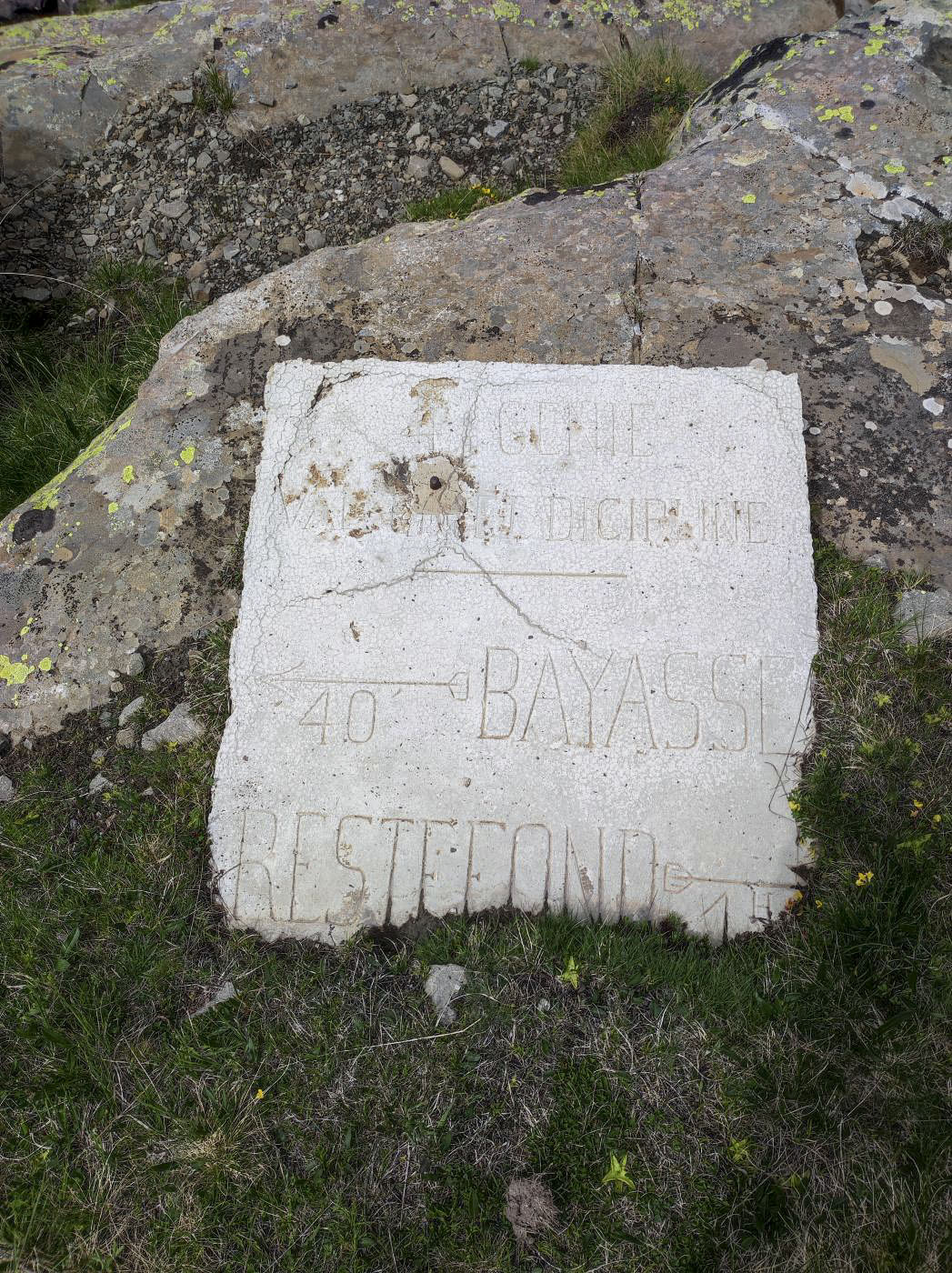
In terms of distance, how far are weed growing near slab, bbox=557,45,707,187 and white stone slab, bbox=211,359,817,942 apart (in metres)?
1.77

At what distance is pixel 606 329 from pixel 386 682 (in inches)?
57.1

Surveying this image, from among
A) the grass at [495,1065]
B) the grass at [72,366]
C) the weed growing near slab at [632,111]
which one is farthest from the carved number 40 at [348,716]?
the weed growing near slab at [632,111]

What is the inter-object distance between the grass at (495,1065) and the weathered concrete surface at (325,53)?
361 cm

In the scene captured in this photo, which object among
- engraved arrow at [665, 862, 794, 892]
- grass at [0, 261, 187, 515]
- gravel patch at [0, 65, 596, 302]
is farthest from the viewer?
gravel patch at [0, 65, 596, 302]

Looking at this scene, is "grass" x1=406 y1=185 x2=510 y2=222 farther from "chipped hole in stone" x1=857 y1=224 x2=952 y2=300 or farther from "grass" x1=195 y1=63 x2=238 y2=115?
"chipped hole in stone" x1=857 y1=224 x2=952 y2=300

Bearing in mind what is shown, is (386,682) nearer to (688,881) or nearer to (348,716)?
(348,716)

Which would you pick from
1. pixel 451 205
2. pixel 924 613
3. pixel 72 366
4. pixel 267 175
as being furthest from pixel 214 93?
pixel 924 613

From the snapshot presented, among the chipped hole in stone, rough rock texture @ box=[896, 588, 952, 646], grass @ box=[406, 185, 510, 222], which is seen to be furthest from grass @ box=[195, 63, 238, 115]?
rough rock texture @ box=[896, 588, 952, 646]

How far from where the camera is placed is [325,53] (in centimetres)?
413

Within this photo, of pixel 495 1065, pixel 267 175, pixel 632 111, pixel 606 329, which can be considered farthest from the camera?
pixel 267 175

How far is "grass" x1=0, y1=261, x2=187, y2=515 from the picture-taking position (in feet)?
10.9

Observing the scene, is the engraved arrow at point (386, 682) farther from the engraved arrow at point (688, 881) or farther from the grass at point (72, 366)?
the grass at point (72, 366)

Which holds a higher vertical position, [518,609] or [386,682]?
[518,609]

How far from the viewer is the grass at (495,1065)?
1772 mm
